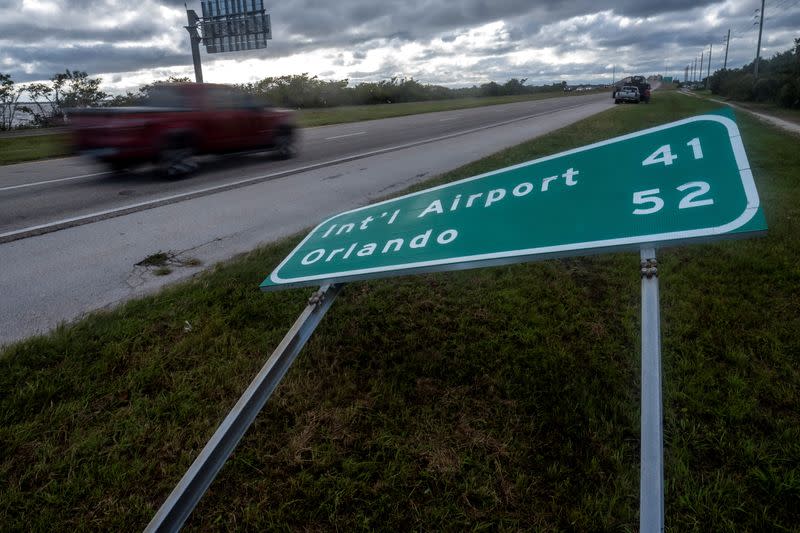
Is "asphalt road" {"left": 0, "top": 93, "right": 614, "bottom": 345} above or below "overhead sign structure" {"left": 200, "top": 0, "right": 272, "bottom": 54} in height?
below

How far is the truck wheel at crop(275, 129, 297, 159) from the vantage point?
1152 cm

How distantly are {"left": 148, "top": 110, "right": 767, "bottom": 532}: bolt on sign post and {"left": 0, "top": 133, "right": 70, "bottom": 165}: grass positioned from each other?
37.8 ft

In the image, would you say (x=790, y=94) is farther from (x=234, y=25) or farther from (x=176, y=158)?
(x=176, y=158)

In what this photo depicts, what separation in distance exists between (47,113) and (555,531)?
27921mm

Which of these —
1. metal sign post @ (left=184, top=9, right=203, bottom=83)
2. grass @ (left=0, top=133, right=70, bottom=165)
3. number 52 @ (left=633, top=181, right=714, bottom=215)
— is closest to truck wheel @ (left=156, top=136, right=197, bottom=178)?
grass @ (left=0, top=133, right=70, bottom=165)

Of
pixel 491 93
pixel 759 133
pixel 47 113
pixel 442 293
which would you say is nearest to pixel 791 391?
pixel 442 293

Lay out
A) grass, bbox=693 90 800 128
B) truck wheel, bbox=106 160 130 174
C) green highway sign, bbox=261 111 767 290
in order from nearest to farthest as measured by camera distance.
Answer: green highway sign, bbox=261 111 767 290 < truck wheel, bbox=106 160 130 174 < grass, bbox=693 90 800 128

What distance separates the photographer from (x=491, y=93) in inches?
3383

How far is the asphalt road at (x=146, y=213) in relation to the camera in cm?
409

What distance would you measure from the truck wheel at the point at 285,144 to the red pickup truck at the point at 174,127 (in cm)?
39

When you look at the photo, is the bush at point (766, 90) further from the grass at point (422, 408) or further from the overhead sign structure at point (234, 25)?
the grass at point (422, 408)

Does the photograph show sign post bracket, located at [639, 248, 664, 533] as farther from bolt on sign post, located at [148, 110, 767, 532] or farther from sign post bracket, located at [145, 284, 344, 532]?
sign post bracket, located at [145, 284, 344, 532]

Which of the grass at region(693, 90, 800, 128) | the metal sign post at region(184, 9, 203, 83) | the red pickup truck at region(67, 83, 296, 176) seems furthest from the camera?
the metal sign post at region(184, 9, 203, 83)

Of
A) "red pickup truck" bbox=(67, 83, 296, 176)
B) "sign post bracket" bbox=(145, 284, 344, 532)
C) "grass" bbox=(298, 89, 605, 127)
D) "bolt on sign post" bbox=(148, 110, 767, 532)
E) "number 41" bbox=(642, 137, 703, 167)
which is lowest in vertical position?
"sign post bracket" bbox=(145, 284, 344, 532)
